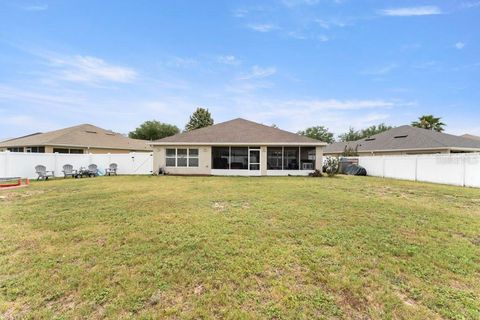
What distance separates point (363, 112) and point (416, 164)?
15.2 m

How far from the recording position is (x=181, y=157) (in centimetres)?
1917

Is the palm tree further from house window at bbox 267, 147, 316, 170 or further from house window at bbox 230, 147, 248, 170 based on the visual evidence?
house window at bbox 230, 147, 248, 170

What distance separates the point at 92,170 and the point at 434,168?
81.6 feet

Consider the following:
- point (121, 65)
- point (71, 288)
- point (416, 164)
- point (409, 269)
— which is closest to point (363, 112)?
point (416, 164)

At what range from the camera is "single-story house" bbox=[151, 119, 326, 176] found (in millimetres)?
18797

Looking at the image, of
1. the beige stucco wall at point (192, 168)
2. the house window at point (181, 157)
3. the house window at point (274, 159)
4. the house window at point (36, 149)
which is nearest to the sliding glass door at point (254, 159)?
the house window at point (274, 159)

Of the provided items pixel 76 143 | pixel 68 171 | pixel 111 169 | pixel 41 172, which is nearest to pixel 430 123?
pixel 111 169

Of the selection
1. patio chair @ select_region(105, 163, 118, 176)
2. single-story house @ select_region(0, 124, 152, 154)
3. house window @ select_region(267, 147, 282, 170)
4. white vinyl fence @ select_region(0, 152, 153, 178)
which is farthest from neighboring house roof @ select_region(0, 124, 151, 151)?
house window @ select_region(267, 147, 282, 170)

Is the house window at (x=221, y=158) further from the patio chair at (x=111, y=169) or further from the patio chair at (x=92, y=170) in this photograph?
the patio chair at (x=92, y=170)

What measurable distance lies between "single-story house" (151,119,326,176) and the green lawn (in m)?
12.2

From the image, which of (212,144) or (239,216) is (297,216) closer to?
(239,216)

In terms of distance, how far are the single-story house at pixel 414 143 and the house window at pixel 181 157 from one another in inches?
787

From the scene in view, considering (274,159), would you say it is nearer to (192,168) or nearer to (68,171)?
(192,168)

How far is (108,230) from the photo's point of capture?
5141 mm
